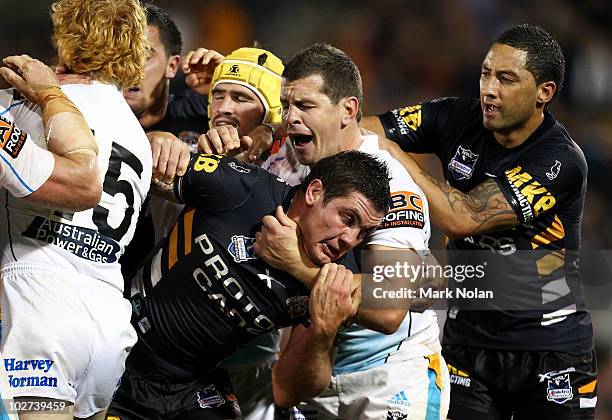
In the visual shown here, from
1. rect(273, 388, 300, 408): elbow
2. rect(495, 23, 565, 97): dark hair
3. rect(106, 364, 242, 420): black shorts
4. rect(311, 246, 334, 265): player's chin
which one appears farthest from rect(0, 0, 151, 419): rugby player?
rect(495, 23, 565, 97): dark hair

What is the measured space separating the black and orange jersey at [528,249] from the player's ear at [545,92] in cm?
12

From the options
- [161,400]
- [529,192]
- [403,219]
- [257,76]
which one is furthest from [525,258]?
[161,400]

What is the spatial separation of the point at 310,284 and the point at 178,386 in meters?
0.74

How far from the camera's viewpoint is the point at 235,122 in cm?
463

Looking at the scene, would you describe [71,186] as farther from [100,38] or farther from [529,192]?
[529,192]

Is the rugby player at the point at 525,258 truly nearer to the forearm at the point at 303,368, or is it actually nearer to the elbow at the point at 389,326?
the elbow at the point at 389,326

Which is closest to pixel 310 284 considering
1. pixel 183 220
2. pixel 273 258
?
pixel 273 258

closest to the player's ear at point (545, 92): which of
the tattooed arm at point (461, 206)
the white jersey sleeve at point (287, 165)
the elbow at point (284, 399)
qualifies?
the tattooed arm at point (461, 206)

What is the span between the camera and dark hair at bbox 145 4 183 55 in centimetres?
484

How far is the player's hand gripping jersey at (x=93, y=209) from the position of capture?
10.0 feet

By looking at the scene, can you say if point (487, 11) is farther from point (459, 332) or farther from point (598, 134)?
point (459, 332)

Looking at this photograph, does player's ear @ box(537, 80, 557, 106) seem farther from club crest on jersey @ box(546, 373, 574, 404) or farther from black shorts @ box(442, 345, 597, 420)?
club crest on jersey @ box(546, 373, 574, 404)

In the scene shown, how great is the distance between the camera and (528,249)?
4.66 meters

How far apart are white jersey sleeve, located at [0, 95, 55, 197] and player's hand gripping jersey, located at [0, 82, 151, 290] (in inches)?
1.6
